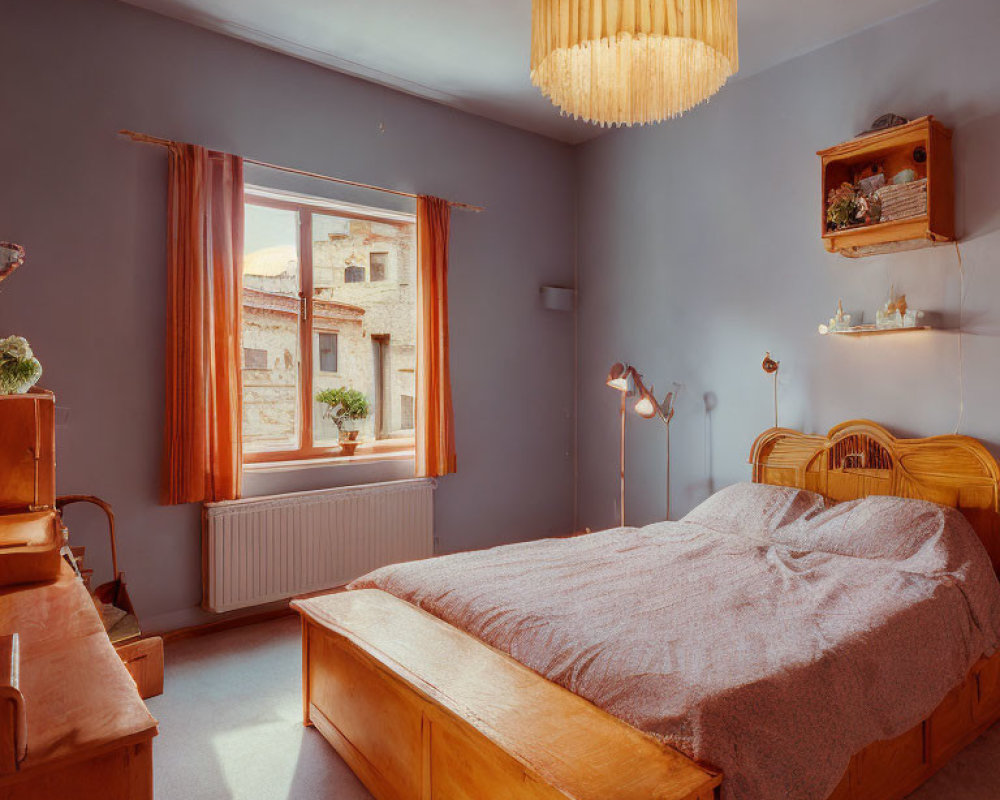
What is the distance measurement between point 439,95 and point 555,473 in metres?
2.61

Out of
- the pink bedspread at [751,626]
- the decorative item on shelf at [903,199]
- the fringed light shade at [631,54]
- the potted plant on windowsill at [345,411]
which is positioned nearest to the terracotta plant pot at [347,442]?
the potted plant on windowsill at [345,411]

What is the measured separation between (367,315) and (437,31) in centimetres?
159

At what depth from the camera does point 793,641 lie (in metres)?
1.77

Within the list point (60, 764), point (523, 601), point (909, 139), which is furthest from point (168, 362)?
point (909, 139)

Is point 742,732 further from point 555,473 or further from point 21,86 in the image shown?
point 21,86

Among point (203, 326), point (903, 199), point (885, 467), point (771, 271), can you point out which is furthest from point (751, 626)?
point (203, 326)

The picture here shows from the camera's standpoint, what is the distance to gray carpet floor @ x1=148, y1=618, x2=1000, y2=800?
6.63ft

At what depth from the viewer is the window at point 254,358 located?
3.54 m

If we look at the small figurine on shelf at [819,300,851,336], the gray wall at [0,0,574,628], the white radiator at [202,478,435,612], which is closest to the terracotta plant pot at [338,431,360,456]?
the gray wall at [0,0,574,628]

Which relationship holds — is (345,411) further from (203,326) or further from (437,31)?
(437,31)

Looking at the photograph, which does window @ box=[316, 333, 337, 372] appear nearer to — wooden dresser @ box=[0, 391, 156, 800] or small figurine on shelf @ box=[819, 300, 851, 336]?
wooden dresser @ box=[0, 391, 156, 800]

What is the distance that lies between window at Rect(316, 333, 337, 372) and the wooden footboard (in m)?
1.69

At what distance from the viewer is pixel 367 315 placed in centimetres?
395

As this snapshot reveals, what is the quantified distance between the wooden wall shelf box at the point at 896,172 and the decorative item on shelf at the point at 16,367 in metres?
3.29
